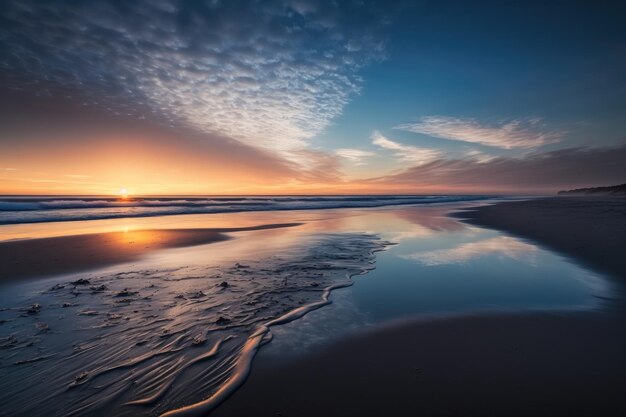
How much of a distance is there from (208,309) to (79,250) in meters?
8.83

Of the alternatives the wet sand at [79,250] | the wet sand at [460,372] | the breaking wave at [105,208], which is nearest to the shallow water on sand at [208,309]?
the wet sand at [460,372]

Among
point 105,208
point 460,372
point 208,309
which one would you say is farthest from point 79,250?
point 105,208

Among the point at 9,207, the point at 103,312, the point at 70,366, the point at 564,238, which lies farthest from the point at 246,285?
the point at 9,207

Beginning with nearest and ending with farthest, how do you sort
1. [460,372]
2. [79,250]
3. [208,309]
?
[460,372] < [208,309] < [79,250]

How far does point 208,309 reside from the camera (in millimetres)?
5402

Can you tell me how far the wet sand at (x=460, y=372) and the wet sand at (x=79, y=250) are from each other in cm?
824

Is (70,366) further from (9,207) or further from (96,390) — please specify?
(9,207)

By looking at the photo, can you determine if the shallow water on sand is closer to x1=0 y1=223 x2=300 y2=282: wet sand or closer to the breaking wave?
x1=0 y1=223 x2=300 y2=282: wet sand

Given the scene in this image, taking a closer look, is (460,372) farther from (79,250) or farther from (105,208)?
(105,208)

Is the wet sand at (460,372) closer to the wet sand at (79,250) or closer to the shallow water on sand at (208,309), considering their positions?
the shallow water on sand at (208,309)

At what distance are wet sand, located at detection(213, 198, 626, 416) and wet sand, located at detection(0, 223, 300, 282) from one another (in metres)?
8.24

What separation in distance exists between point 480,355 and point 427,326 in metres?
0.95

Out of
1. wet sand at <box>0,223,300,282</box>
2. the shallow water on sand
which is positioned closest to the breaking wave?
wet sand at <box>0,223,300,282</box>

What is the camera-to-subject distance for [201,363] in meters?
3.73
